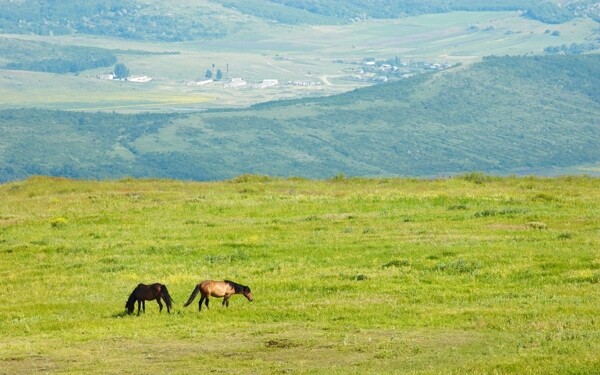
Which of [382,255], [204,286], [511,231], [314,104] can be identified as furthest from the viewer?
[314,104]

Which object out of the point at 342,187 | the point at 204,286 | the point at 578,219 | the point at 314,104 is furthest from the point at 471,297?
the point at 314,104

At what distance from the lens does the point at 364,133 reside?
15625 centimetres

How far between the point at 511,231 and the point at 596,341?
15.5 meters

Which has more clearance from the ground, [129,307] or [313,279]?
[129,307]

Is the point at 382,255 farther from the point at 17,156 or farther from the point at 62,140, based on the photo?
the point at 62,140

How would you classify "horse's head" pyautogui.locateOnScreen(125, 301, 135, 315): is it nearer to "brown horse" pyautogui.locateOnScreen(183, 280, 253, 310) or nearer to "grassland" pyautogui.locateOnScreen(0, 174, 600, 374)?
"grassland" pyautogui.locateOnScreen(0, 174, 600, 374)

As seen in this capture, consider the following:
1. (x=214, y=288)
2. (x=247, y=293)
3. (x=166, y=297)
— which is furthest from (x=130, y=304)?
(x=247, y=293)

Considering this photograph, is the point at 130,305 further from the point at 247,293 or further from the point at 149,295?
A: the point at 247,293

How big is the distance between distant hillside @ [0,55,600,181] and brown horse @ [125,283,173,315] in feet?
358

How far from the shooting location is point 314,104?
168 m

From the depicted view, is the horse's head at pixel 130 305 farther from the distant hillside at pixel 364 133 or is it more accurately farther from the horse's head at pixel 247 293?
the distant hillside at pixel 364 133

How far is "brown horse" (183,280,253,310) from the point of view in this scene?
76.1ft

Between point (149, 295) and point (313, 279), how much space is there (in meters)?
5.09

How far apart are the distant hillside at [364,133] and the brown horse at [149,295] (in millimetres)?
109224
